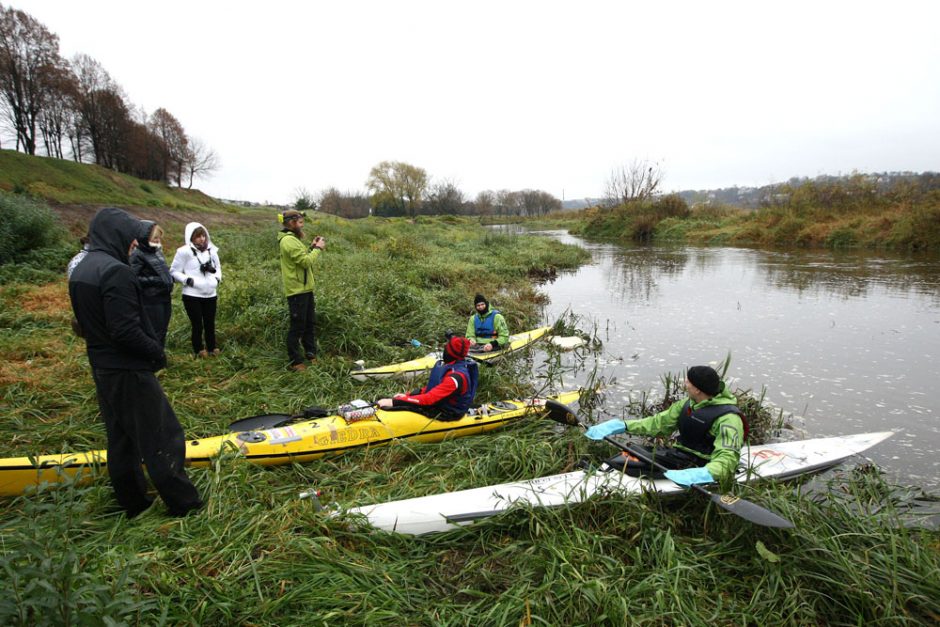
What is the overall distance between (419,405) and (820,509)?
128 inches

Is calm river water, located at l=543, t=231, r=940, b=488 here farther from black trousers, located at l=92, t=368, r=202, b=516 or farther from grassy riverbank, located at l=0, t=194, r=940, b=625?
black trousers, located at l=92, t=368, r=202, b=516

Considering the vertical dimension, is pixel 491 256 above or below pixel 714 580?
above

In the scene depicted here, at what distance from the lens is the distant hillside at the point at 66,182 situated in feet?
58.6

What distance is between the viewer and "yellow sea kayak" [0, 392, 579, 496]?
315cm

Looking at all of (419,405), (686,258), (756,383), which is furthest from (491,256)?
(419,405)

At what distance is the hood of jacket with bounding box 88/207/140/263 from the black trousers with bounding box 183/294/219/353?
312 cm

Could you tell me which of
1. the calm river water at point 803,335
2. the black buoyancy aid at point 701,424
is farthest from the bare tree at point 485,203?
the black buoyancy aid at point 701,424

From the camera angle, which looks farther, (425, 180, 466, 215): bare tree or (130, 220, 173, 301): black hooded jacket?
(425, 180, 466, 215): bare tree

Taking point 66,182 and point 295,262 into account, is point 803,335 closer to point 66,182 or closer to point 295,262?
point 295,262

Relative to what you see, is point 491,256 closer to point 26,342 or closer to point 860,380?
point 860,380

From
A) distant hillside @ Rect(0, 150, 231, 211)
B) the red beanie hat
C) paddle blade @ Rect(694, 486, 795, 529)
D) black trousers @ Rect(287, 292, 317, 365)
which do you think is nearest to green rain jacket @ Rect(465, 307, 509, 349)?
black trousers @ Rect(287, 292, 317, 365)

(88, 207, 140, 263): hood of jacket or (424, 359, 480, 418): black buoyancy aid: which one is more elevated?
(88, 207, 140, 263): hood of jacket

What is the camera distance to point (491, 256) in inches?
666

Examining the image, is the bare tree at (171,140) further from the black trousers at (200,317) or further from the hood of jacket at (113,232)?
the hood of jacket at (113,232)
